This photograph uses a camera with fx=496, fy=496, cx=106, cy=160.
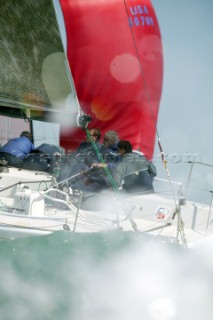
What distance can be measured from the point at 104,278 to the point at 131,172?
1188 millimetres

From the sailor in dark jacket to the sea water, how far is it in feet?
2.31

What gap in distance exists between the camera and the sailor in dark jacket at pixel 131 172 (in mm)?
3721

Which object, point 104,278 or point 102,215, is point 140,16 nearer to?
point 102,215

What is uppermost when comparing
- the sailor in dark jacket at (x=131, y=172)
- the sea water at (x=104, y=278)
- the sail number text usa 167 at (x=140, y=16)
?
the sail number text usa 167 at (x=140, y=16)

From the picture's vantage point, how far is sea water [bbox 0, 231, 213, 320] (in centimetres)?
246

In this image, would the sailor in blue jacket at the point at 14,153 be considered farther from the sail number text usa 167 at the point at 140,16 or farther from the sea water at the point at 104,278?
the sail number text usa 167 at the point at 140,16

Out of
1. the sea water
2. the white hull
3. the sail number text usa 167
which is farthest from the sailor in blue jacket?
the sail number text usa 167

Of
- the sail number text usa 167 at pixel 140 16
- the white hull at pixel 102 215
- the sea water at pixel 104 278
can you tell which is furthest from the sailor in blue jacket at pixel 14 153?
the sail number text usa 167 at pixel 140 16

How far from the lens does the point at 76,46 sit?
8570 mm

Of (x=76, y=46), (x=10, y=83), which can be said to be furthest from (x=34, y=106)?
(x=76, y=46)

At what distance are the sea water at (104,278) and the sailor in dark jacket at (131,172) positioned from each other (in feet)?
2.31

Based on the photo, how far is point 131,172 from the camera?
375cm

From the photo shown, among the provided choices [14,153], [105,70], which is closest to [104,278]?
[14,153]

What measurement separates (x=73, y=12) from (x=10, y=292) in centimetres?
674
